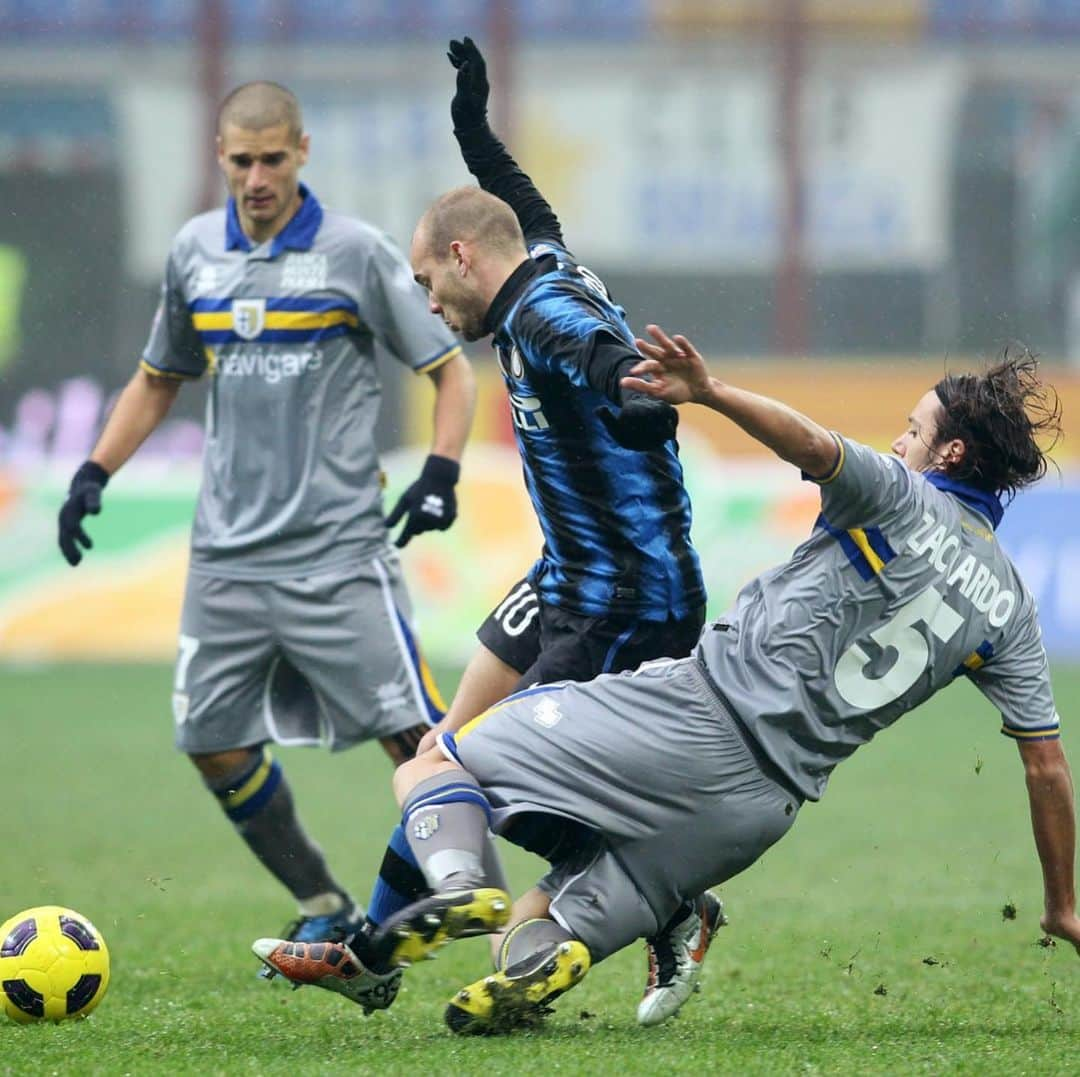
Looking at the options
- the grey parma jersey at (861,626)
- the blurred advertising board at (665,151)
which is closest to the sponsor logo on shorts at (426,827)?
the grey parma jersey at (861,626)

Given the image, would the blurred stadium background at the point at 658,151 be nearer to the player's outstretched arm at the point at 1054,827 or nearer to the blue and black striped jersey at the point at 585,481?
the blue and black striped jersey at the point at 585,481

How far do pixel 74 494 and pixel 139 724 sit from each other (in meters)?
6.28

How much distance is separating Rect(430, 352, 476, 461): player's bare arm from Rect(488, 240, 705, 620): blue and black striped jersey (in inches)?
A: 46.9

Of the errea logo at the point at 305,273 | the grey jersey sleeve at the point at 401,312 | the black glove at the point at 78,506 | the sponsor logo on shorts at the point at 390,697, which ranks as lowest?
the sponsor logo on shorts at the point at 390,697

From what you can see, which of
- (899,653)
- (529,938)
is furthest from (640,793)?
(899,653)

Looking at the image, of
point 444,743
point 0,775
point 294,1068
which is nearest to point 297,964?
point 294,1068

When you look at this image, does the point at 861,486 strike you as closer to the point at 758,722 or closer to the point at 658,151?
the point at 758,722

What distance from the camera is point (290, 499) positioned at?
5949 mm

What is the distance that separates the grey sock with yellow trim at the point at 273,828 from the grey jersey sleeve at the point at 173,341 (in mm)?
1219

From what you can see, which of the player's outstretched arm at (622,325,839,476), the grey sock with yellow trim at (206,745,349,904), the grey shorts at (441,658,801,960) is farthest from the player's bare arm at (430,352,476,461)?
A: the player's outstretched arm at (622,325,839,476)

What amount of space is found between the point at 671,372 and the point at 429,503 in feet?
6.30

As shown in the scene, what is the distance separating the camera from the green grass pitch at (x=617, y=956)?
13.9 ft

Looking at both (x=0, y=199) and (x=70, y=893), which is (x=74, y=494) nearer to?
(x=70, y=893)

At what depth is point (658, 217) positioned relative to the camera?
72.3 feet
